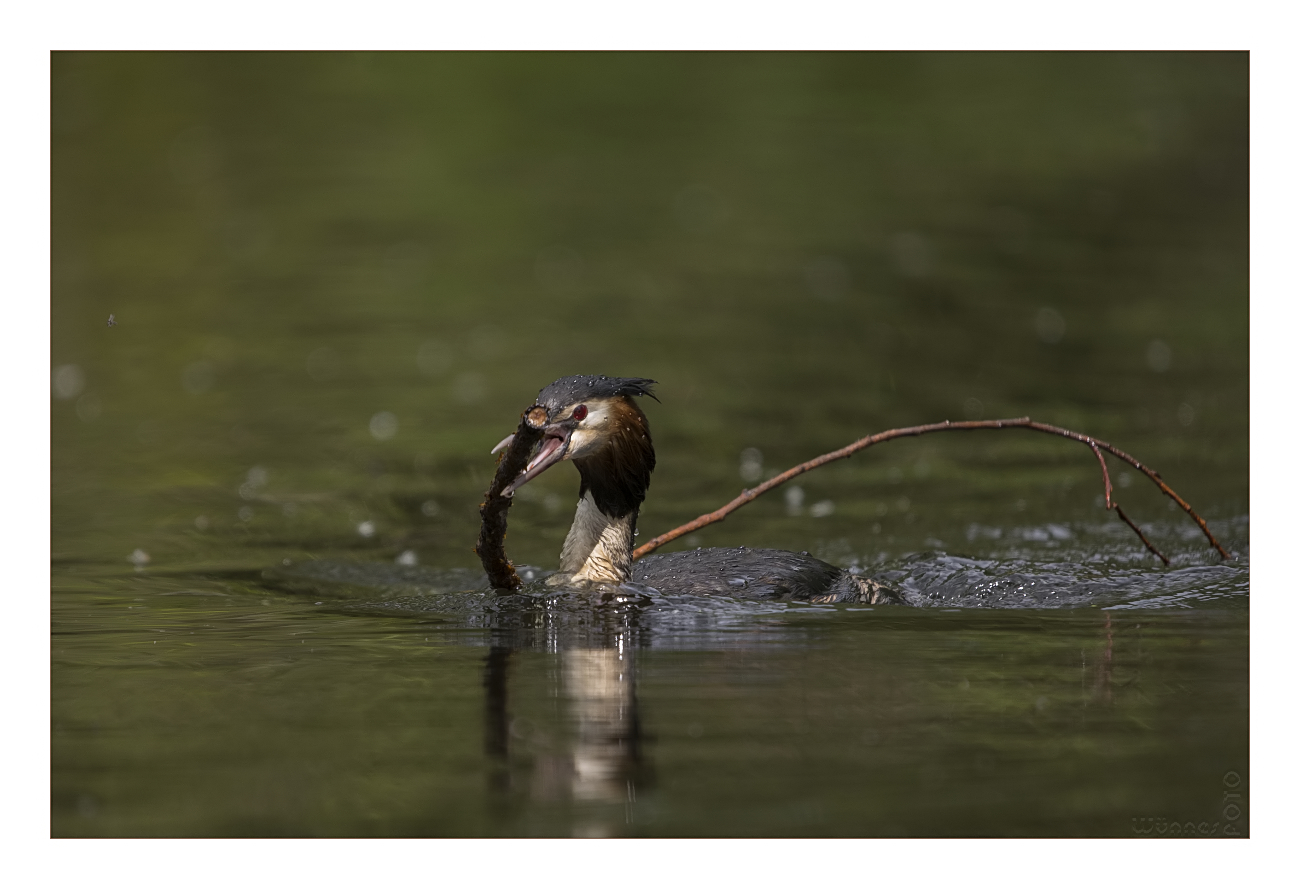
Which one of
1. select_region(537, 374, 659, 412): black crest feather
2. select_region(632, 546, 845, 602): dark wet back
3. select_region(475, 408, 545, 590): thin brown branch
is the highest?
select_region(537, 374, 659, 412): black crest feather

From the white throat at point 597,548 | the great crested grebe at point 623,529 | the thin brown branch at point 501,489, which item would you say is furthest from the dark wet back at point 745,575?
the thin brown branch at point 501,489

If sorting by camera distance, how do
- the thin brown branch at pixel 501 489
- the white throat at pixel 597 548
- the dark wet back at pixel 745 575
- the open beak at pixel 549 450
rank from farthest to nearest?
1. the white throat at pixel 597 548
2. the dark wet back at pixel 745 575
3. the open beak at pixel 549 450
4. the thin brown branch at pixel 501 489

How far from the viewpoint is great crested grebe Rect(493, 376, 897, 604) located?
8383 mm

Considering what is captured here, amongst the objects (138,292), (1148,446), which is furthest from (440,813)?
(138,292)

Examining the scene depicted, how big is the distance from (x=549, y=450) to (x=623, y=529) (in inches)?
30.1

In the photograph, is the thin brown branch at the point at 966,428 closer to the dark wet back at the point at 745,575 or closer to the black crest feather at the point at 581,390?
the dark wet back at the point at 745,575

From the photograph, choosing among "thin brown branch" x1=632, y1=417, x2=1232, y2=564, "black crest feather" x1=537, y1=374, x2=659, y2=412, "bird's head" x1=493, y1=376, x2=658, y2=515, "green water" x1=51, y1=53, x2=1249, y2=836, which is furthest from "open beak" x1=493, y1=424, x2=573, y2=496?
"thin brown branch" x1=632, y1=417, x2=1232, y2=564

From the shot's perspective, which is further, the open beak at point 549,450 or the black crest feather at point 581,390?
the black crest feather at point 581,390

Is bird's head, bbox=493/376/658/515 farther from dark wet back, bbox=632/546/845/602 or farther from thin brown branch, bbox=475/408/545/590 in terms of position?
dark wet back, bbox=632/546/845/602

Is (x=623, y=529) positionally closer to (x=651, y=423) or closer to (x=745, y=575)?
(x=745, y=575)

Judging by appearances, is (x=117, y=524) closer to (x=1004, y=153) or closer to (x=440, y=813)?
(x=440, y=813)

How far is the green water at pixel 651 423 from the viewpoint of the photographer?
5781 millimetres

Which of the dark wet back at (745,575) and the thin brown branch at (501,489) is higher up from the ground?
the thin brown branch at (501,489)

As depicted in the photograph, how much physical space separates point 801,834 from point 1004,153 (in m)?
20.9
